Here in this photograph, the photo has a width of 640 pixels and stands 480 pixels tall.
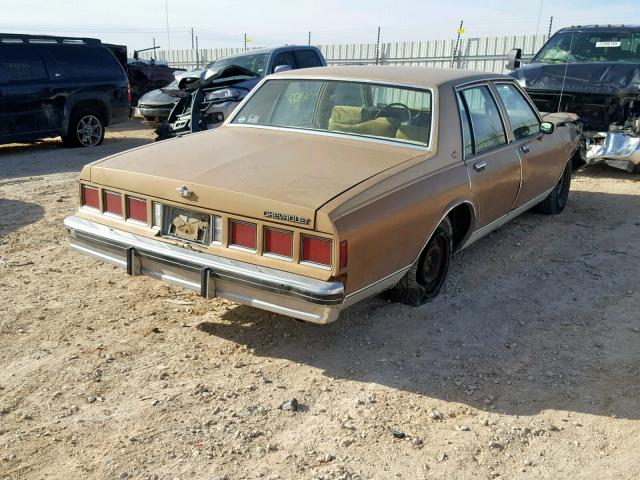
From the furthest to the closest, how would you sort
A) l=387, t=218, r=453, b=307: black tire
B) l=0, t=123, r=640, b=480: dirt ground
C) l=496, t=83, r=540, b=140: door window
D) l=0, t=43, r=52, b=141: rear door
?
l=0, t=43, r=52, b=141: rear door < l=496, t=83, r=540, b=140: door window < l=387, t=218, r=453, b=307: black tire < l=0, t=123, r=640, b=480: dirt ground

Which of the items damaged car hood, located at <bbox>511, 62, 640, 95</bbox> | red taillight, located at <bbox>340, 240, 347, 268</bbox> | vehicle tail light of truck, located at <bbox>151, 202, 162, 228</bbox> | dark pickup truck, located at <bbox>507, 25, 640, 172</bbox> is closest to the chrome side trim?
red taillight, located at <bbox>340, 240, 347, 268</bbox>

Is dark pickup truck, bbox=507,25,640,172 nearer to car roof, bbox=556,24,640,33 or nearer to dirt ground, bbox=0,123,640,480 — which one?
car roof, bbox=556,24,640,33

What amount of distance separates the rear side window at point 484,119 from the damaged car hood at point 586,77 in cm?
432

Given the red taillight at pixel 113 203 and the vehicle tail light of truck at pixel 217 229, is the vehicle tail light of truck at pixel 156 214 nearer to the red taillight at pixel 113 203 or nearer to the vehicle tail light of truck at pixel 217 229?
the red taillight at pixel 113 203

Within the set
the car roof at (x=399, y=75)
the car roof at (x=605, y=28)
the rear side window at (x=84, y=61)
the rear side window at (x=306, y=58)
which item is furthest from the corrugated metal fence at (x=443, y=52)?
the car roof at (x=399, y=75)

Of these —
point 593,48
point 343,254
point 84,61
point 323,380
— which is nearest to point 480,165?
point 343,254

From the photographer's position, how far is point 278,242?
347cm

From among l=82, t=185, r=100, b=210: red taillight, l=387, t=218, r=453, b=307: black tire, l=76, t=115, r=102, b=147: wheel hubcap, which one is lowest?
l=76, t=115, r=102, b=147: wheel hubcap

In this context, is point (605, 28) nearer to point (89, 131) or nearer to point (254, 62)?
point (254, 62)

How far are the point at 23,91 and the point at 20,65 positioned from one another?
43 cm

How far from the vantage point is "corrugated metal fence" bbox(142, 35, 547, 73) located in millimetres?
17516

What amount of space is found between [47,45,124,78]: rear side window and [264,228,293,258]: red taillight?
28.3 feet

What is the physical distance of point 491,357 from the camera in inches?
153

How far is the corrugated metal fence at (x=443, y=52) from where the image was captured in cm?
1752
